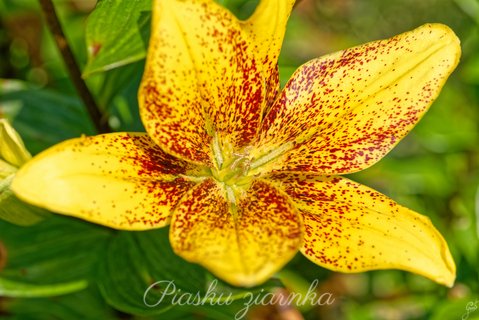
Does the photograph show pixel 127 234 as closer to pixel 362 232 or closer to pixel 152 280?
pixel 152 280

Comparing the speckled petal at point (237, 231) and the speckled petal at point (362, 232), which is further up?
the speckled petal at point (237, 231)

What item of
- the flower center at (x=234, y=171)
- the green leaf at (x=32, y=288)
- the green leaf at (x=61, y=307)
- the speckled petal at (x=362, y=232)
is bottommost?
the green leaf at (x=61, y=307)

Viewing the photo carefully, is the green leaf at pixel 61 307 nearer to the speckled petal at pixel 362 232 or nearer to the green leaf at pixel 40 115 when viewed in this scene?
the green leaf at pixel 40 115

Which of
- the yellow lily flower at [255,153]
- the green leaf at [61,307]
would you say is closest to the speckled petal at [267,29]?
the yellow lily flower at [255,153]

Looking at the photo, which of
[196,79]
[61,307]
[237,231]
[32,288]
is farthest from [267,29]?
[61,307]

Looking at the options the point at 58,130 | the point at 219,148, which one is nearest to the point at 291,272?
the point at 58,130

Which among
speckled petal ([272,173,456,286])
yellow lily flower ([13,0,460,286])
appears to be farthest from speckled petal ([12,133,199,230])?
speckled petal ([272,173,456,286])

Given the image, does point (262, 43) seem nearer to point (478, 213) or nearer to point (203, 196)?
point (203, 196)
